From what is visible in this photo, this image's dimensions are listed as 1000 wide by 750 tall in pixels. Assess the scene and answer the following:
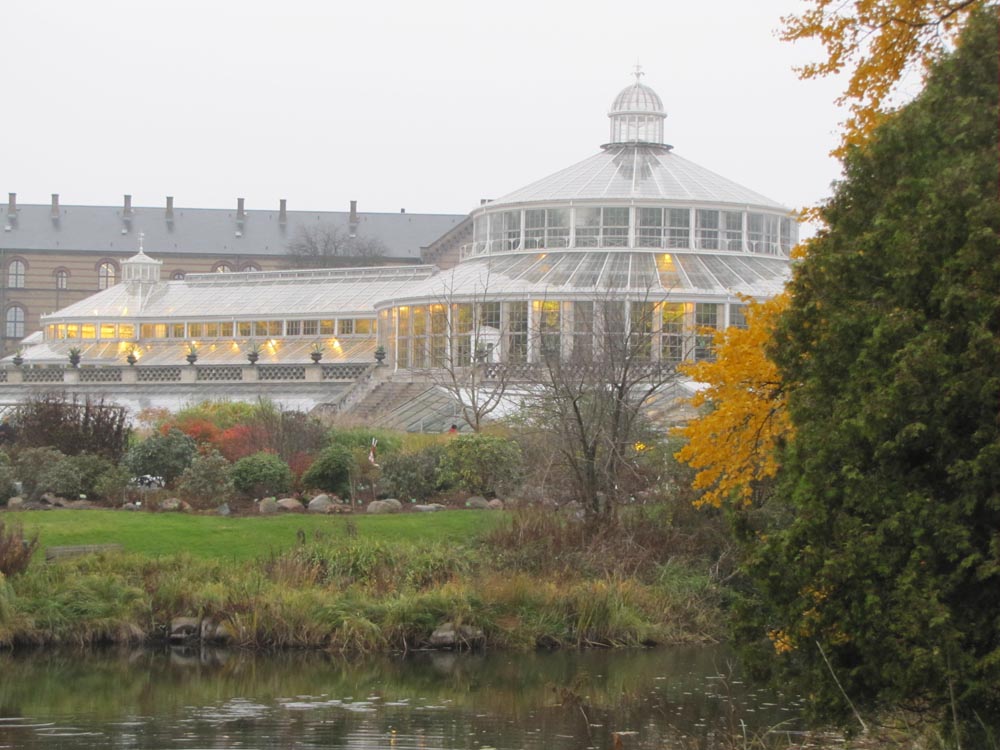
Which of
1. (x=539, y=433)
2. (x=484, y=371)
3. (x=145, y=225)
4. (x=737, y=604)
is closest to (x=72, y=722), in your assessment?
(x=737, y=604)

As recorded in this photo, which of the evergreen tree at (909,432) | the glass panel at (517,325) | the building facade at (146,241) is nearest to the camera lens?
the evergreen tree at (909,432)

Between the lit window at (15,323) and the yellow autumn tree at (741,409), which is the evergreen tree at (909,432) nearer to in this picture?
the yellow autumn tree at (741,409)

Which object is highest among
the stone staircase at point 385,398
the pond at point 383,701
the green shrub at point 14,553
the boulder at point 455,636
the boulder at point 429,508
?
the stone staircase at point 385,398

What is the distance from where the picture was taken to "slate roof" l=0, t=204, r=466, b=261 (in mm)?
95688

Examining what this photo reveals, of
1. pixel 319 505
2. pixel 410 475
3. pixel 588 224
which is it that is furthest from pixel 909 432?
pixel 588 224

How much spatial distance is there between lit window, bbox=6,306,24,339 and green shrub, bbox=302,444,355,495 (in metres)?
75.2

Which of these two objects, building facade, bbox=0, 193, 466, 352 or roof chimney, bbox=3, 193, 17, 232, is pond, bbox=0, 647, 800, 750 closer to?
building facade, bbox=0, 193, 466, 352

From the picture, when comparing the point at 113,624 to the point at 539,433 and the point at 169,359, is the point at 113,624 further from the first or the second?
the point at 169,359

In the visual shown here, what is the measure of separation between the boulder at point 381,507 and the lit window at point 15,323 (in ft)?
251

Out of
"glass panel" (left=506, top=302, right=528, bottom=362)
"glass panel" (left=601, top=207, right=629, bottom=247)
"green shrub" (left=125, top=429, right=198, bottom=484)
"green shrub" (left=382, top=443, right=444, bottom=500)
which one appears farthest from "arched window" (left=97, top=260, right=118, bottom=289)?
"green shrub" (left=382, top=443, right=444, bottom=500)

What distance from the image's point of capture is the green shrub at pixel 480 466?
26734 millimetres

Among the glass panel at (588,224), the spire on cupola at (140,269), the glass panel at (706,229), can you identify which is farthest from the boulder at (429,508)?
the spire on cupola at (140,269)

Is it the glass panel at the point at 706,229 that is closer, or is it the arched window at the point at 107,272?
the glass panel at the point at 706,229

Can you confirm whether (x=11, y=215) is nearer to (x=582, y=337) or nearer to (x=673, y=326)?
(x=673, y=326)
